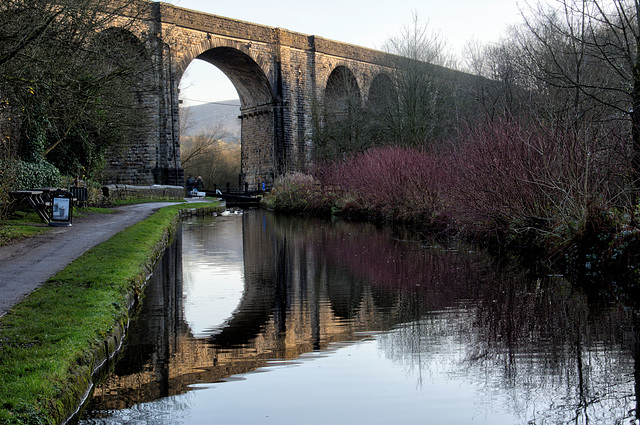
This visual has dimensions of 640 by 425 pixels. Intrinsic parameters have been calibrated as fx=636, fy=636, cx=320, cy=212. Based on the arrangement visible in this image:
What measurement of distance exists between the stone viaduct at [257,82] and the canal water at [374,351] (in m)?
18.6

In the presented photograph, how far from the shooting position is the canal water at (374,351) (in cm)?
383

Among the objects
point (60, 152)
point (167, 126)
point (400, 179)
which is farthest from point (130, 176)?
point (400, 179)

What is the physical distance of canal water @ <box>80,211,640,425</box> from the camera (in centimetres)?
383

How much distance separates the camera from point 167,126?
87.1 feet

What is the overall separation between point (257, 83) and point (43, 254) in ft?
83.2

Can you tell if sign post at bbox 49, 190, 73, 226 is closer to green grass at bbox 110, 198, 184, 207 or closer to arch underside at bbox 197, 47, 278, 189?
green grass at bbox 110, 198, 184, 207

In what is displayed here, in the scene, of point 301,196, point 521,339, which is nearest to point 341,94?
point 301,196

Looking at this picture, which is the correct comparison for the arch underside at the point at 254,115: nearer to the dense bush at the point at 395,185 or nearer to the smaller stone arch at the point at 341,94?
the smaller stone arch at the point at 341,94

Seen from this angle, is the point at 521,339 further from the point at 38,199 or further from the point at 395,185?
the point at 395,185

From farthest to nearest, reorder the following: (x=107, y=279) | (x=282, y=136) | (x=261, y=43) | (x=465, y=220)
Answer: (x=282, y=136) < (x=261, y=43) < (x=465, y=220) < (x=107, y=279)

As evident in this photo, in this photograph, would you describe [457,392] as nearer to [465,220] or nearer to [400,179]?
[465,220]

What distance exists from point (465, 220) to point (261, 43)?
70.0ft

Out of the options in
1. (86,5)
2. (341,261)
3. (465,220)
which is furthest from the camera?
(465,220)

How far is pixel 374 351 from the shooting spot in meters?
5.02
